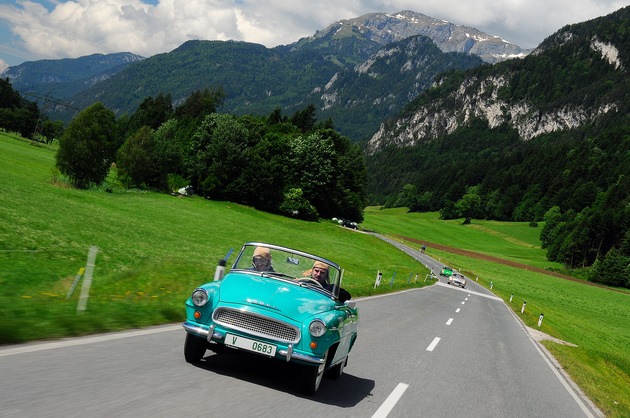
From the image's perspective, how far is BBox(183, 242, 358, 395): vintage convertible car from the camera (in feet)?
21.5

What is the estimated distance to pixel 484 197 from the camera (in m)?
175

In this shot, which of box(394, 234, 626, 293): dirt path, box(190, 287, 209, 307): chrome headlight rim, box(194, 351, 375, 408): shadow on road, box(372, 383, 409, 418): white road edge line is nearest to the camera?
box(372, 383, 409, 418): white road edge line

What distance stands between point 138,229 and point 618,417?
1115 inches

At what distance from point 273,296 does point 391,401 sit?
2.20 metres

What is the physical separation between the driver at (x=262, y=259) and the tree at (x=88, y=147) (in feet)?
159

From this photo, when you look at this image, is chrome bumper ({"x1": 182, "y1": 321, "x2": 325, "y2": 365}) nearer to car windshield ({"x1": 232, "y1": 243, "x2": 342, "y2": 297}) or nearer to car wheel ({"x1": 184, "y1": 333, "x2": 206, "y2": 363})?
car wheel ({"x1": 184, "y1": 333, "x2": 206, "y2": 363})

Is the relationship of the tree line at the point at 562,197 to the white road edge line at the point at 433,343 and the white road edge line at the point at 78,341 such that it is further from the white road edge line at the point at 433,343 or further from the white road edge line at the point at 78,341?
the white road edge line at the point at 78,341

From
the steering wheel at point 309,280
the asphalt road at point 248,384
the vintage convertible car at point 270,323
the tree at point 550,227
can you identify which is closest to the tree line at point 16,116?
the tree at point 550,227

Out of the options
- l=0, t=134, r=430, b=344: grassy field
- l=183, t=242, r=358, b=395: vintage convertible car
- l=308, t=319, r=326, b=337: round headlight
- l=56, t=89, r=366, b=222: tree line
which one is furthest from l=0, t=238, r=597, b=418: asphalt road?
l=56, t=89, r=366, b=222: tree line

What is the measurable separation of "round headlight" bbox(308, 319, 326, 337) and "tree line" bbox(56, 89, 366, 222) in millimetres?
50747

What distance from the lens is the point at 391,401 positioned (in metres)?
7.42

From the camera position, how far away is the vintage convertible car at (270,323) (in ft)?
21.5

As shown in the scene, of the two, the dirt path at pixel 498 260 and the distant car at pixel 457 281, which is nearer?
the distant car at pixel 457 281

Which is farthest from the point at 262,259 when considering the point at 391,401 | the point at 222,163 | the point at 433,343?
the point at 222,163
